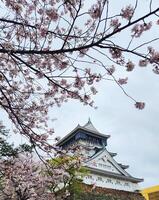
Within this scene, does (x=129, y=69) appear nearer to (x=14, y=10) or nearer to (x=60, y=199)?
(x=14, y=10)

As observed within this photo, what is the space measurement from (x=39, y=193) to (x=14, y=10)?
7.65 metres

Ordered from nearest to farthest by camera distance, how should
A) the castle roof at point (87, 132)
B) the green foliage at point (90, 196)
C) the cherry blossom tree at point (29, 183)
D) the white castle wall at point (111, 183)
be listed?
1. the cherry blossom tree at point (29, 183)
2. the green foliage at point (90, 196)
3. the white castle wall at point (111, 183)
4. the castle roof at point (87, 132)

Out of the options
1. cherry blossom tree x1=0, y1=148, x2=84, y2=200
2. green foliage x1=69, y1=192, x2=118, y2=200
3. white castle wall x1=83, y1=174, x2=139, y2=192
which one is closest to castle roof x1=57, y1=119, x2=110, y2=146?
white castle wall x1=83, y1=174, x2=139, y2=192

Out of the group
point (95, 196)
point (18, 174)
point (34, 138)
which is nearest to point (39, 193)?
point (18, 174)

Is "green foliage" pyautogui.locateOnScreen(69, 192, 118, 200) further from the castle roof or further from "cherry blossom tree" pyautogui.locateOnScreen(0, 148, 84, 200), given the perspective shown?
the castle roof

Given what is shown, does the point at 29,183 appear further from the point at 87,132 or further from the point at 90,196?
the point at 87,132

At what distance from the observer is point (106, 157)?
30141mm

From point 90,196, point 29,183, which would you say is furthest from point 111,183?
point 29,183

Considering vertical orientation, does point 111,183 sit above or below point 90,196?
above

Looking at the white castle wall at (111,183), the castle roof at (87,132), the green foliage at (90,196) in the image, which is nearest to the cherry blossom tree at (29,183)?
the green foliage at (90,196)

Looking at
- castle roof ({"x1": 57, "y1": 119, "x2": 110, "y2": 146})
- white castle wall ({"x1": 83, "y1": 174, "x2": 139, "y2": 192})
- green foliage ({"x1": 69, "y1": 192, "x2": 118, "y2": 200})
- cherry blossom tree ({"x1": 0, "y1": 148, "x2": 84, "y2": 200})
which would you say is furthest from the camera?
castle roof ({"x1": 57, "y1": 119, "x2": 110, "y2": 146})

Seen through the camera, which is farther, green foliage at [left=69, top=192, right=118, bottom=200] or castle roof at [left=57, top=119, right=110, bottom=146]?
castle roof at [left=57, top=119, right=110, bottom=146]

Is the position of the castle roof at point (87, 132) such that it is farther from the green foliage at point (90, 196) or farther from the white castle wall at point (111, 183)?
the green foliage at point (90, 196)

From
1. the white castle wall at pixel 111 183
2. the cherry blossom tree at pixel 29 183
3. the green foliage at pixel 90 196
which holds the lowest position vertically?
the cherry blossom tree at pixel 29 183
